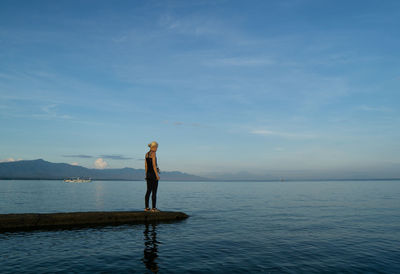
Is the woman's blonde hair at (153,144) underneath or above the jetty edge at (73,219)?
above

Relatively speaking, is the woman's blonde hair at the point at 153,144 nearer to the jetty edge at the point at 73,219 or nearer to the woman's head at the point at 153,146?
the woman's head at the point at 153,146

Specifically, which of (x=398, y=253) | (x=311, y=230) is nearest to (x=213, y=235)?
(x=311, y=230)

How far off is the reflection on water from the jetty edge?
5.67ft

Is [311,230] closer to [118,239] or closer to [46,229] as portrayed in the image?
[118,239]

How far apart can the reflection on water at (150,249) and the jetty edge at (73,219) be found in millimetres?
1727

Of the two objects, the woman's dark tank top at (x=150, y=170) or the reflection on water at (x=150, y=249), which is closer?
the reflection on water at (x=150, y=249)

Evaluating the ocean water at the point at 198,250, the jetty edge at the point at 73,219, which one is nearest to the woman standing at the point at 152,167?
the jetty edge at the point at 73,219

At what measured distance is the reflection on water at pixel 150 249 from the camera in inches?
349

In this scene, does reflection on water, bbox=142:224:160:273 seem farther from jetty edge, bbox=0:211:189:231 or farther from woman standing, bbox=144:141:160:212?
woman standing, bbox=144:141:160:212

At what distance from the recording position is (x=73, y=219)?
1547cm

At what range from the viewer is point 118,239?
1245 cm

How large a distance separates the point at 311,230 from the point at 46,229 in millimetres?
15236

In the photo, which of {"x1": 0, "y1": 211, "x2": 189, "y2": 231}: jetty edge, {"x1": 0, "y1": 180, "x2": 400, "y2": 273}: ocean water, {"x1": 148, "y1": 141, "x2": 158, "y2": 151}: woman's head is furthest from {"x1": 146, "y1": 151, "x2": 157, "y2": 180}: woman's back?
{"x1": 0, "y1": 180, "x2": 400, "y2": 273}: ocean water

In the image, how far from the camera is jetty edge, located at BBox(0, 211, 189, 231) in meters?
14.2
